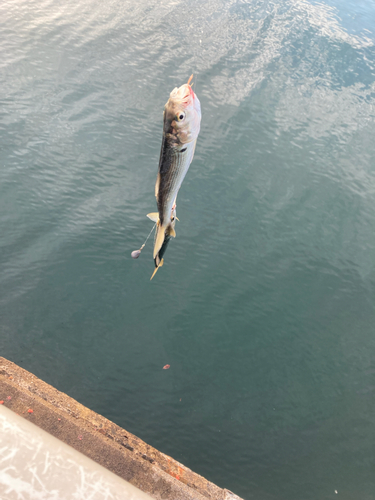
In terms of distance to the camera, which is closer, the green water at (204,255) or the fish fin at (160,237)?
the fish fin at (160,237)

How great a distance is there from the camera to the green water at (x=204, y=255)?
317 cm

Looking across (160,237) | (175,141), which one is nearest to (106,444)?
(160,237)

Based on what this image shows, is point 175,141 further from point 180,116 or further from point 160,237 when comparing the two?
point 160,237

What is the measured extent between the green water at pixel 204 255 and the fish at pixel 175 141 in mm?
2356

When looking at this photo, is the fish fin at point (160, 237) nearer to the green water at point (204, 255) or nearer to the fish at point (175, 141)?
the fish at point (175, 141)

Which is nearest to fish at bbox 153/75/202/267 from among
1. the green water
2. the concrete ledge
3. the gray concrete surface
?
the gray concrete surface

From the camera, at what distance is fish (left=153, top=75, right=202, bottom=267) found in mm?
1099

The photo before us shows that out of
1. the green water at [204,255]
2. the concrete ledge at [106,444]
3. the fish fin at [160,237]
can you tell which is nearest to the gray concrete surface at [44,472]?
the concrete ledge at [106,444]

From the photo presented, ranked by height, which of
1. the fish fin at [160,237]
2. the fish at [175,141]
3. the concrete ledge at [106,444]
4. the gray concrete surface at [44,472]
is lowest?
the concrete ledge at [106,444]

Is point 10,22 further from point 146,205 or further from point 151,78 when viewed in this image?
point 146,205

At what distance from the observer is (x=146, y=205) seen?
4.43 m

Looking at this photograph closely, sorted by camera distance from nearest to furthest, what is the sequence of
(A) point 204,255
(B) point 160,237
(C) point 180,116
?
1. (C) point 180,116
2. (B) point 160,237
3. (A) point 204,255

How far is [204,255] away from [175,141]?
3.04 m

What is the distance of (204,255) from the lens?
4.16 metres
